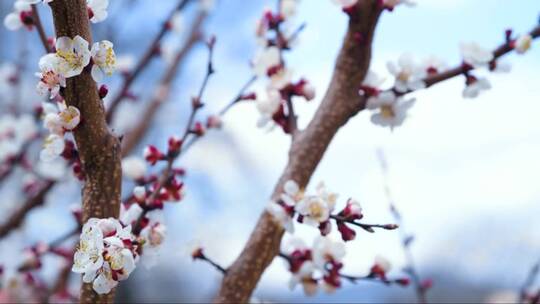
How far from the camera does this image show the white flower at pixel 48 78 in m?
0.56

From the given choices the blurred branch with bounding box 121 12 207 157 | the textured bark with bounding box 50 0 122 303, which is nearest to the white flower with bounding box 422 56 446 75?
the textured bark with bounding box 50 0 122 303

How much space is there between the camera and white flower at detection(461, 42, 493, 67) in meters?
0.84

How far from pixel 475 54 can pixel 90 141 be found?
21.0 inches

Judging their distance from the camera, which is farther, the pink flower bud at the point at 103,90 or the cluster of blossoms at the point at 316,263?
the cluster of blossoms at the point at 316,263

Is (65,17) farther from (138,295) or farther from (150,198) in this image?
(138,295)

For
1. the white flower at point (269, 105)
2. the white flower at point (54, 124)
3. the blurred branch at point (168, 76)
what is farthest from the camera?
the blurred branch at point (168, 76)

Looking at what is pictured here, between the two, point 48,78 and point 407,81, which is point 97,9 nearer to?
point 48,78

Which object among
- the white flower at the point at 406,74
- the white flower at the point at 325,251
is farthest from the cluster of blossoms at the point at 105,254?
the white flower at the point at 406,74

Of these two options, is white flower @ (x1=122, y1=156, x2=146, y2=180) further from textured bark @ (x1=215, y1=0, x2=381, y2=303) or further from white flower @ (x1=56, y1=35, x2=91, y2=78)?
white flower @ (x1=56, y1=35, x2=91, y2=78)

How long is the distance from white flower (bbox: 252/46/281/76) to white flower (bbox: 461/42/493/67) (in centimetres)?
28

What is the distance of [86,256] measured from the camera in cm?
55

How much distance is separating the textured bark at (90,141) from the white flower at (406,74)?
404 millimetres

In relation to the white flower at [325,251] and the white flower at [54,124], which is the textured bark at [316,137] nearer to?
the white flower at [325,251]

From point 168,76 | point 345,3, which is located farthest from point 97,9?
point 168,76
